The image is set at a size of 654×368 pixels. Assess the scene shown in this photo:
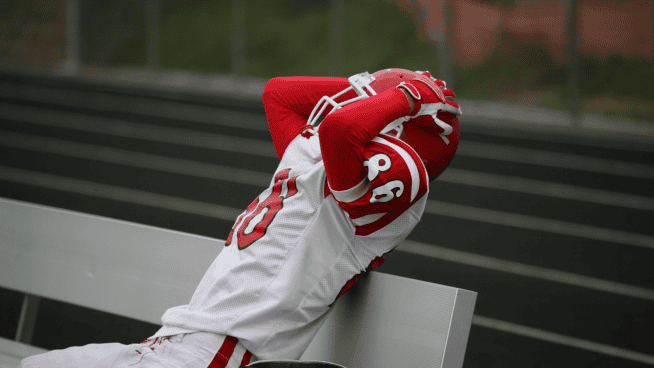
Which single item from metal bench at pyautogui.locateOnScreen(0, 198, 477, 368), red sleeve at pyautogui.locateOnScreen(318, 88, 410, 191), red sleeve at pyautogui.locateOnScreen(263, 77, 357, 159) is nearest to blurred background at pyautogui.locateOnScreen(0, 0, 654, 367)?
metal bench at pyautogui.locateOnScreen(0, 198, 477, 368)

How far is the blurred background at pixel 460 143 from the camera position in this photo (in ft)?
11.7

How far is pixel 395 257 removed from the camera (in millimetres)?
4293

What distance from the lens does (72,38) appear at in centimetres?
1177

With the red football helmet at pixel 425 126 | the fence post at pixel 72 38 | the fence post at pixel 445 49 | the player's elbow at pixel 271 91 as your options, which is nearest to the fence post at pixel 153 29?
the fence post at pixel 72 38

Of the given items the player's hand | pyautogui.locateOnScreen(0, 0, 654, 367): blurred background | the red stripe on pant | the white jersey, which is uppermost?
the player's hand

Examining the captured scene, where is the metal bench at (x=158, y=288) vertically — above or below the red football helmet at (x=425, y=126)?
below

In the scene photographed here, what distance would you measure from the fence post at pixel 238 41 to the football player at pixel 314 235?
10.1 m

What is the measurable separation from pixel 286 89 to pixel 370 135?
1.71ft

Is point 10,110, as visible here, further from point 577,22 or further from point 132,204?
point 577,22

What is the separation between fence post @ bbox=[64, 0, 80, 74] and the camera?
38.4 ft

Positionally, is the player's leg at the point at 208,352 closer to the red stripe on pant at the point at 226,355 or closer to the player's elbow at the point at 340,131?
the red stripe on pant at the point at 226,355

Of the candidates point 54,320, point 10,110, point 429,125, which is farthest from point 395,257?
point 10,110

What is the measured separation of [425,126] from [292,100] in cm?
46

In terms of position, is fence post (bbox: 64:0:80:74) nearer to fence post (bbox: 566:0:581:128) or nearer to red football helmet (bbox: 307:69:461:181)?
fence post (bbox: 566:0:581:128)
